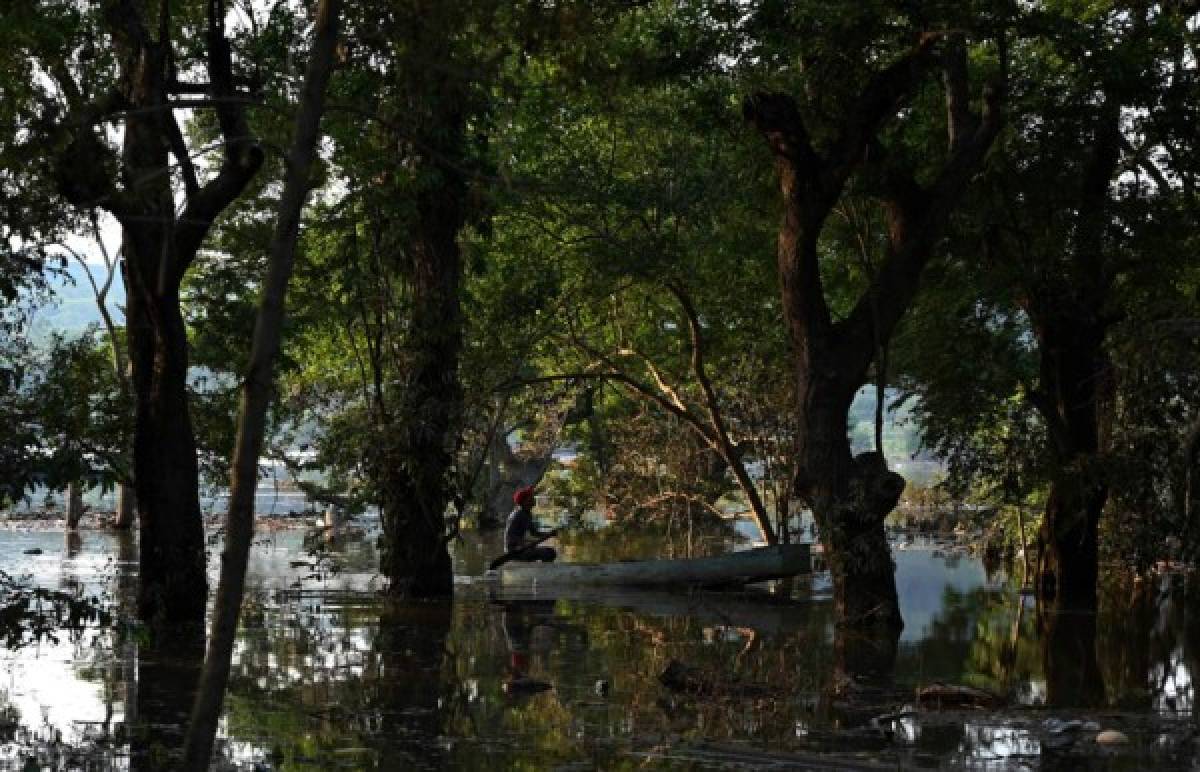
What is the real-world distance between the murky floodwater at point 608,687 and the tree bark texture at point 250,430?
255cm

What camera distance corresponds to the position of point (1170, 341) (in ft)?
49.6

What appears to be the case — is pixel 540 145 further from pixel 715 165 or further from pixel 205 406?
pixel 205 406

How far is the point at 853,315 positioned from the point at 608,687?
7.41m

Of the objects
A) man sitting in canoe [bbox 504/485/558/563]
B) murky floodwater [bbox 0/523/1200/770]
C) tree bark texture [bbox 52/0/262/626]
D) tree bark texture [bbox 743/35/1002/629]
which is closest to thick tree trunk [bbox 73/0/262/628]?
tree bark texture [bbox 52/0/262/626]

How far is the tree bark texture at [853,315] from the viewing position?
20219 millimetres

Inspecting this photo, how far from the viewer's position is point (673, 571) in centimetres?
2711

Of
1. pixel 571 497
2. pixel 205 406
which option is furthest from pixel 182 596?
pixel 571 497

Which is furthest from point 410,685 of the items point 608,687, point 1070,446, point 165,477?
point 1070,446

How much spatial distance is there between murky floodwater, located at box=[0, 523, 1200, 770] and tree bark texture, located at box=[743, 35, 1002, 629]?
117 cm

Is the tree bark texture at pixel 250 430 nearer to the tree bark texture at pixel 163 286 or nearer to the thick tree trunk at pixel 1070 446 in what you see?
the tree bark texture at pixel 163 286

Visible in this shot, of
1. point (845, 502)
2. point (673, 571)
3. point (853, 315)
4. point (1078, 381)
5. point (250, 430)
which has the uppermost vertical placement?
point (853, 315)

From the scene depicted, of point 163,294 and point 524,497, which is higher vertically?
point 163,294

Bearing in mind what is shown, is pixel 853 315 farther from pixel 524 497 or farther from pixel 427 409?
pixel 524 497

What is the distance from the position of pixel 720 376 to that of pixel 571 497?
17376 mm
